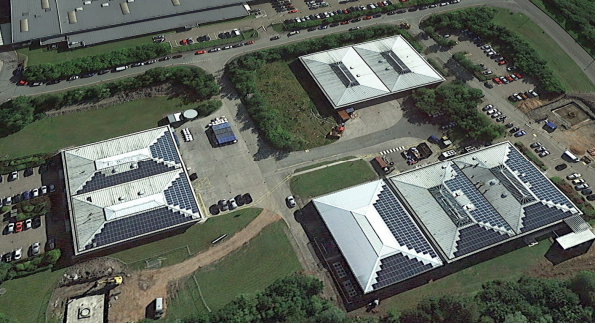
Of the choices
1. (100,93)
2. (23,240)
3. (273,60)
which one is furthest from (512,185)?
(23,240)

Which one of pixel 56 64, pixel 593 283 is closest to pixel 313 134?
pixel 593 283

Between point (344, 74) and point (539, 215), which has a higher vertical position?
point (344, 74)

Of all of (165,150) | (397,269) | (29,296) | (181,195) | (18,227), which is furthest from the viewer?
(165,150)

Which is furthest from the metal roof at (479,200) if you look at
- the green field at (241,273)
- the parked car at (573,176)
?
the green field at (241,273)

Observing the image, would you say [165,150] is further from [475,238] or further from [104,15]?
[475,238]

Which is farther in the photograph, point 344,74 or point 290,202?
point 344,74

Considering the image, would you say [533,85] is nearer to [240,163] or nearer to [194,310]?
[240,163]

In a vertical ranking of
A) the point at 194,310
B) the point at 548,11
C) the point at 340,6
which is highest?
the point at 340,6

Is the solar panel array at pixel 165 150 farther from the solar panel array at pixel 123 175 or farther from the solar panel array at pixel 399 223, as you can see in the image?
the solar panel array at pixel 399 223
